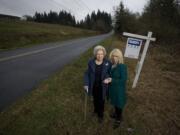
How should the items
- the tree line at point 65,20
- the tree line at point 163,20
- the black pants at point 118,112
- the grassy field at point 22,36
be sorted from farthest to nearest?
the tree line at point 65,20, the tree line at point 163,20, the grassy field at point 22,36, the black pants at point 118,112

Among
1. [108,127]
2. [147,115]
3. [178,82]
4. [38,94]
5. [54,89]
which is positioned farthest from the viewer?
[178,82]

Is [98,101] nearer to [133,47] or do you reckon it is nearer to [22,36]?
[133,47]

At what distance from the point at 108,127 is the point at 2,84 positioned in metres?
4.05

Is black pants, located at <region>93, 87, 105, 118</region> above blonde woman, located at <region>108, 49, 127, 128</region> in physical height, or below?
below

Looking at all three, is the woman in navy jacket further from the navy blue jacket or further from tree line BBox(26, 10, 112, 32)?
tree line BBox(26, 10, 112, 32)

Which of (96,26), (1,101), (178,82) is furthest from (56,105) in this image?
(96,26)

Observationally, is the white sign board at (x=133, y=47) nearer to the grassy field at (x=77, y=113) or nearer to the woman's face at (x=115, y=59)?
the grassy field at (x=77, y=113)

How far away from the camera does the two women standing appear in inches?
120

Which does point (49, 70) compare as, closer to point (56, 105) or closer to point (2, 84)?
point (2, 84)

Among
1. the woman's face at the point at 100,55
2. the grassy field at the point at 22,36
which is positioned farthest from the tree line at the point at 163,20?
the woman's face at the point at 100,55

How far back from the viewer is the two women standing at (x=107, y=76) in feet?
10.0

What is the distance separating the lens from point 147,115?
13.1ft

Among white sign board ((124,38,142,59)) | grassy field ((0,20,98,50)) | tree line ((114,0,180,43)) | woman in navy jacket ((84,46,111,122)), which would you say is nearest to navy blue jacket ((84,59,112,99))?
woman in navy jacket ((84,46,111,122))

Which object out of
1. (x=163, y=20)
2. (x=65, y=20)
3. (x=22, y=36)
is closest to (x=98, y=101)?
(x=163, y=20)
